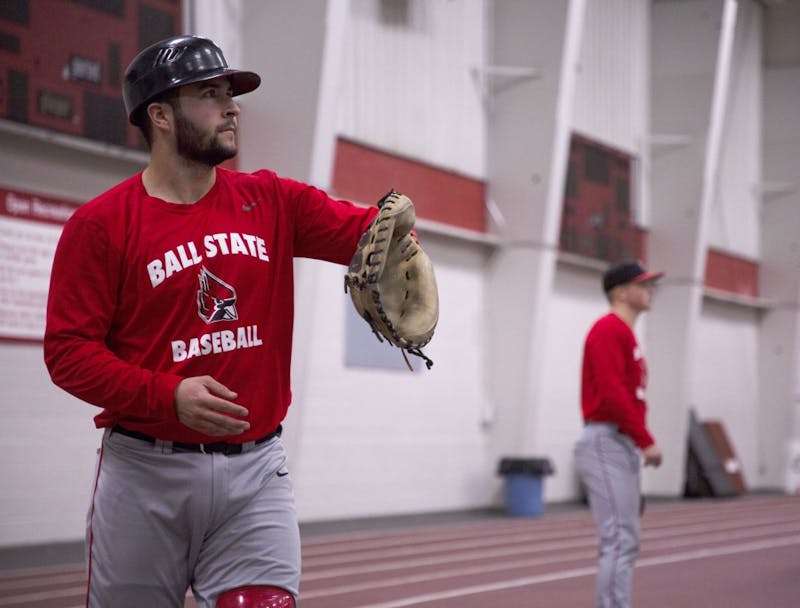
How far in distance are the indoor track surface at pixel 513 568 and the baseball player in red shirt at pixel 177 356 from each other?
14.6 feet

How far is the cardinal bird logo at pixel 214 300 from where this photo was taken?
8.98ft

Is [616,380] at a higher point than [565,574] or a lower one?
higher

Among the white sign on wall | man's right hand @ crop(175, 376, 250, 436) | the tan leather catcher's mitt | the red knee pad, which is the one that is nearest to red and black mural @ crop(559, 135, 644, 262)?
the white sign on wall

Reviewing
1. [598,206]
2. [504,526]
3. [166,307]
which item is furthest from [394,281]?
[598,206]

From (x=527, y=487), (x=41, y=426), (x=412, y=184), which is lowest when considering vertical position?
(x=527, y=487)

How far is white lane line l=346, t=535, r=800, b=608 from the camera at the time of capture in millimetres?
7334

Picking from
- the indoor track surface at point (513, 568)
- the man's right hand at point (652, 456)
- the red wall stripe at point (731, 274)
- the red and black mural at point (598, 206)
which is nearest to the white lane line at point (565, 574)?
the indoor track surface at point (513, 568)

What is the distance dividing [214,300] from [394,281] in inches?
18.6

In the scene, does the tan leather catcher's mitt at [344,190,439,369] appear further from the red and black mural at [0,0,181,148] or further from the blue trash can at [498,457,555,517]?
the blue trash can at [498,457,555,517]

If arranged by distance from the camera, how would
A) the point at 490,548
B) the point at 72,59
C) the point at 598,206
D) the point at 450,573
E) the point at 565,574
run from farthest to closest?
the point at 598,206, the point at 490,548, the point at 72,59, the point at 565,574, the point at 450,573

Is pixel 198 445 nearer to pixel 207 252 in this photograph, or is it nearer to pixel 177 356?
pixel 177 356

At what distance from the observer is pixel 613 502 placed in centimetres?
550

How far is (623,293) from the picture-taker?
5.96m

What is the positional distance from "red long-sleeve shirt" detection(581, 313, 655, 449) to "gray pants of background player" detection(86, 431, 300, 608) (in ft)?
10.0
